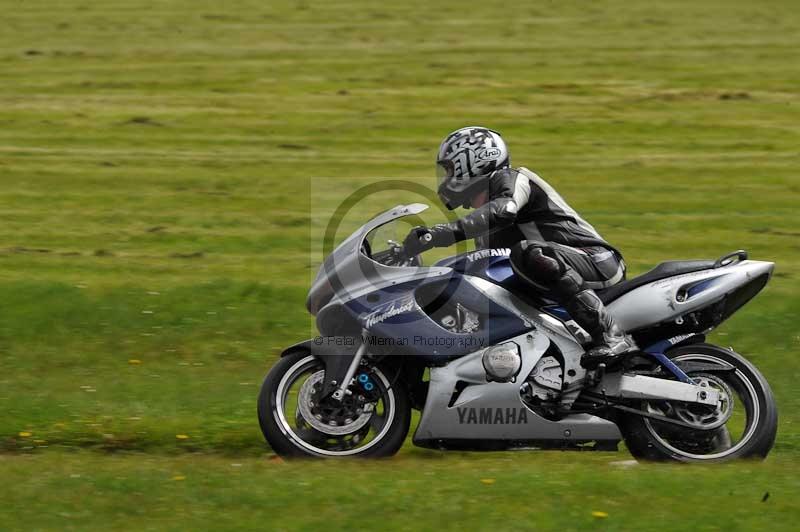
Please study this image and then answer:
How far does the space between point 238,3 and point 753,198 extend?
65.4 ft

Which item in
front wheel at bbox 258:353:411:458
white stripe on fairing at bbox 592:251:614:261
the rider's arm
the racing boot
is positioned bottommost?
front wheel at bbox 258:353:411:458

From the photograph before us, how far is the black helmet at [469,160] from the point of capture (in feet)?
25.8

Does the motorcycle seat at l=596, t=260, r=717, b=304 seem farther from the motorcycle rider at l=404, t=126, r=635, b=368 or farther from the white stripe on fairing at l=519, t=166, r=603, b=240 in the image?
the white stripe on fairing at l=519, t=166, r=603, b=240

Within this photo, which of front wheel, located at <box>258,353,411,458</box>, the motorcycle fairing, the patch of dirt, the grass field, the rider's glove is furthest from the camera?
the patch of dirt

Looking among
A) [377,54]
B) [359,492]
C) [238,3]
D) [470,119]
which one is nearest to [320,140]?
[470,119]

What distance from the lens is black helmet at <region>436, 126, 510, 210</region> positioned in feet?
25.8

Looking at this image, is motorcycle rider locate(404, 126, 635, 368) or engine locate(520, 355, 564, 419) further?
engine locate(520, 355, 564, 419)

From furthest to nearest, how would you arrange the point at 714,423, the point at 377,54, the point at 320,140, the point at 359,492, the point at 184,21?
the point at 184,21 → the point at 377,54 → the point at 320,140 → the point at 714,423 → the point at 359,492

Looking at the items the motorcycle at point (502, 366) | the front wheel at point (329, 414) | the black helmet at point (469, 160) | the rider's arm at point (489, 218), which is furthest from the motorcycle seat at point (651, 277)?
the front wheel at point (329, 414)

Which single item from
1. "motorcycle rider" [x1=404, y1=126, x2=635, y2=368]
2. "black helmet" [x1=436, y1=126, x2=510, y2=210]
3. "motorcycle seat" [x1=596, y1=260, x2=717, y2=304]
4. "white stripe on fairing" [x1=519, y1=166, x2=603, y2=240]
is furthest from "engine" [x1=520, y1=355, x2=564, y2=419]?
"black helmet" [x1=436, y1=126, x2=510, y2=210]

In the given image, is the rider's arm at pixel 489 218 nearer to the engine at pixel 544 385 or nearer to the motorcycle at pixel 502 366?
the motorcycle at pixel 502 366

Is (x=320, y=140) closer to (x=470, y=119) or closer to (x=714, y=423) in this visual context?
(x=470, y=119)

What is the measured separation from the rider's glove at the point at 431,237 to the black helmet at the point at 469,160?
424mm

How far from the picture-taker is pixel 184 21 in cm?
3344
